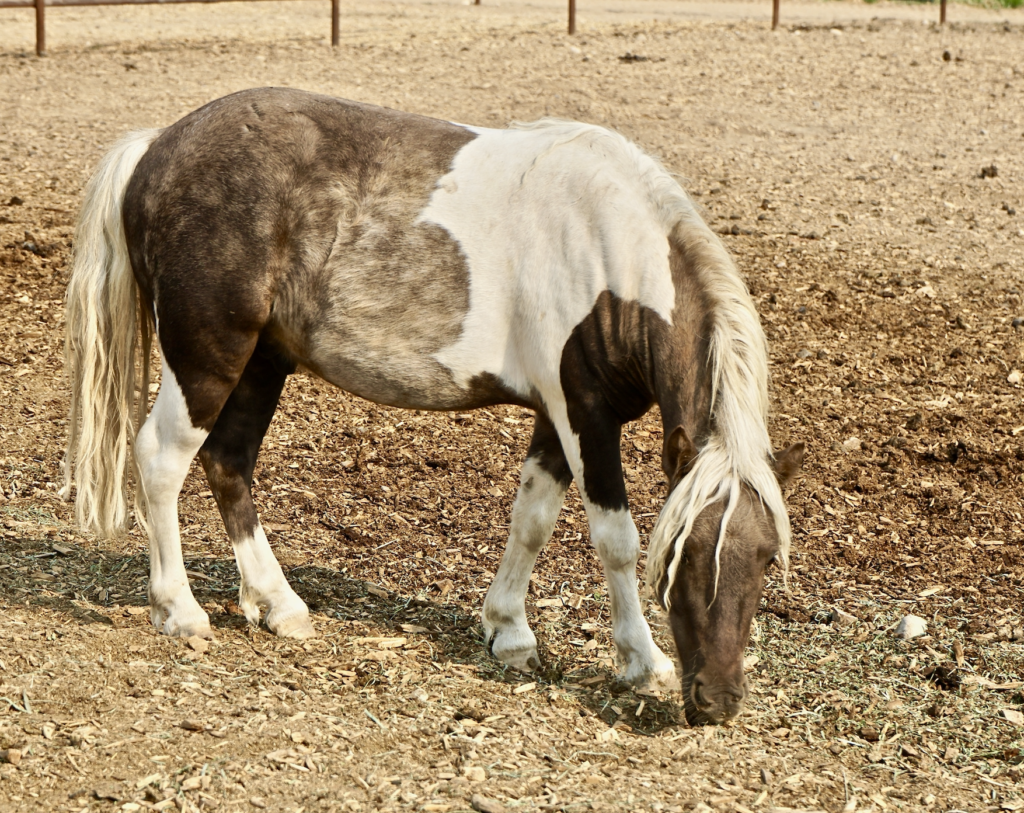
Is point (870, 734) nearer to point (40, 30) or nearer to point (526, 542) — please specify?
point (526, 542)

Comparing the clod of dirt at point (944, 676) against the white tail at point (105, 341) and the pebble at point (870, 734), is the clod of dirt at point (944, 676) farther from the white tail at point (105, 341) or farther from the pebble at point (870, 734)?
the white tail at point (105, 341)

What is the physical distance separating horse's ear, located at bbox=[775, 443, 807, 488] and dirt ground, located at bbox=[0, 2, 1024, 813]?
85 cm

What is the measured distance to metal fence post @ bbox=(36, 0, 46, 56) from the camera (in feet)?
42.8

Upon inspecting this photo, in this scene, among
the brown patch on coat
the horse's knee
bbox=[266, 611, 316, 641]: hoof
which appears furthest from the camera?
bbox=[266, 611, 316, 641]: hoof

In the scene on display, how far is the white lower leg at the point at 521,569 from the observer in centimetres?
417

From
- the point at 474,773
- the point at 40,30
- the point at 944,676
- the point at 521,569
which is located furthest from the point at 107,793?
the point at 40,30

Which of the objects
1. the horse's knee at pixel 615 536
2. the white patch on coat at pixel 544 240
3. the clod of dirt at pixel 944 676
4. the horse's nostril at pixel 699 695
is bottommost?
the clod of dirt at pixel 944 676

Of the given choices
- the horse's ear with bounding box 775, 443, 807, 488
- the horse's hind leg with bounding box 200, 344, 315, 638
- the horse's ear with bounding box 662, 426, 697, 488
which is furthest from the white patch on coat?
the horse's hind leg with bounding box 200, 344, 315, 638

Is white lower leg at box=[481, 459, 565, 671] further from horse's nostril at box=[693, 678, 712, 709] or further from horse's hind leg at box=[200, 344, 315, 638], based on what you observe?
horse's nostril at box=[693, 678, 712, 709]

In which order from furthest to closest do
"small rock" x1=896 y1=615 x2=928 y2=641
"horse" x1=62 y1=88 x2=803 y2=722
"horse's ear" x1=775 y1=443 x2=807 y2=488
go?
"small rock" x1=896 y1=615 x2=928 y2=641
"horse" x1=62 y1=88 x2=803 y2=722
"horse's ear" x1=775 y1=443 x2=807 y2=488

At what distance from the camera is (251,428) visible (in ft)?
14.5

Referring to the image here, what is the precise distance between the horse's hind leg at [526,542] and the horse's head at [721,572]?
0.75 m

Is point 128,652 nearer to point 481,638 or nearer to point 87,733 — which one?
point 87,733

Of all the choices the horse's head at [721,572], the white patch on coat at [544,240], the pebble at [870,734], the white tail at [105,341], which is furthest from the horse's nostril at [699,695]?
the white tail at [105,341]
